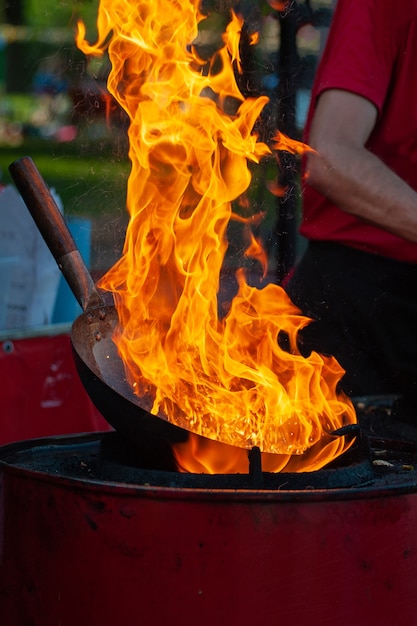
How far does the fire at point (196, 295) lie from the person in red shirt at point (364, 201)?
20 cm

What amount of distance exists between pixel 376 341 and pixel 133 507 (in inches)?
60.5

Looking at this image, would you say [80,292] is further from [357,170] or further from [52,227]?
[357,170]

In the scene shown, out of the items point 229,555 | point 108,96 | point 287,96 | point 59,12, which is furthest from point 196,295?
point 59,12

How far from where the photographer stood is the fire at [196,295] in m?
2.06

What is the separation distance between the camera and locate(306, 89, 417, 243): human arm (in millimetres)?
2756

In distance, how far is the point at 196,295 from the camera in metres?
2.27

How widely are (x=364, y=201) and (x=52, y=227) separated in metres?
1.05

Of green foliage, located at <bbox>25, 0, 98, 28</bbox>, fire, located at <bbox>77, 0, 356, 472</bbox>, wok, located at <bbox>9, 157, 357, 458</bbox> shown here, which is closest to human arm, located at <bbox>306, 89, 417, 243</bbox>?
fire, located at <bbox>77, 0, 356, 472</bbox>

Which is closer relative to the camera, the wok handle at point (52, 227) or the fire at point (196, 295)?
the fire at point (196, 295)

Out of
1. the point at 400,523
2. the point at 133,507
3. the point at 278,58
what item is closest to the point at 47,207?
the point at 133,507

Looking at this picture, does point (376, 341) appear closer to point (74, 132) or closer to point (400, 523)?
point (400, 523)

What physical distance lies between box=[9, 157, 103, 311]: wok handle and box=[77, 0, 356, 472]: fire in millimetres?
131

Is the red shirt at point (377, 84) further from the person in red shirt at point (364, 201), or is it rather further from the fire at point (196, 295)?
the fire at point (196, 295)

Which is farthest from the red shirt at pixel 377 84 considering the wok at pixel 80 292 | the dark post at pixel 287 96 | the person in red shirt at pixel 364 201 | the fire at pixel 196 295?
the dark post at pixel 287 96
